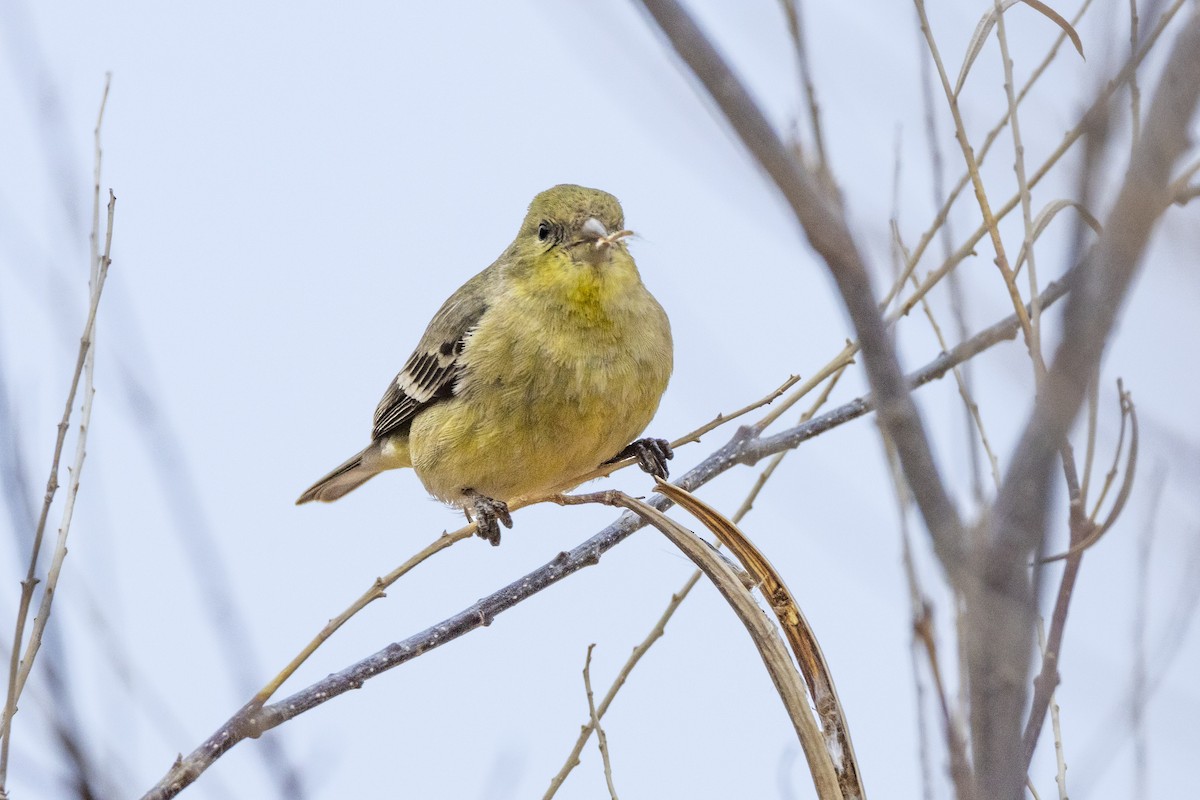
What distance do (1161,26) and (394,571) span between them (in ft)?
5.41

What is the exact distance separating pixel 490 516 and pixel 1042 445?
3643mm

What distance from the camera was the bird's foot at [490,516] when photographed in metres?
4.60

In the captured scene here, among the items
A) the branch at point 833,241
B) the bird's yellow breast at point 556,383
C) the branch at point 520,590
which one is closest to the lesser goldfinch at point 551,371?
the bird's yellow breast at point 556,383

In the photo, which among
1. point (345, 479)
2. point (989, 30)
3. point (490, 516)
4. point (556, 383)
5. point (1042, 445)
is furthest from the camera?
point (345, 479)

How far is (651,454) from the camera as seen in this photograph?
4684mm

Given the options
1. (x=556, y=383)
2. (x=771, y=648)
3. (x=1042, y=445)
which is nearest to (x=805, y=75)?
(x=1042, y=445)

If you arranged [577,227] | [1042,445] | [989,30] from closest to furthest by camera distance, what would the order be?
[1042,445], [989,30], [577,227]

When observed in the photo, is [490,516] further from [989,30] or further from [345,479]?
[989,30]

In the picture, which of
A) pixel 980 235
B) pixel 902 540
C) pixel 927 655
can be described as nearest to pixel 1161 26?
pixel 902 540

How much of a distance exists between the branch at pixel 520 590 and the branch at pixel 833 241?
0.41m

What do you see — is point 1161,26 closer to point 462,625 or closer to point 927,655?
point 927,655

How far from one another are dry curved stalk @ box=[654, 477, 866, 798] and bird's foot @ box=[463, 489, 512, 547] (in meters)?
2.48

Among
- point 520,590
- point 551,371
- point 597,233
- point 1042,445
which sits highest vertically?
point 597,233

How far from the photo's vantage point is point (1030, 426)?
1.11 meters
